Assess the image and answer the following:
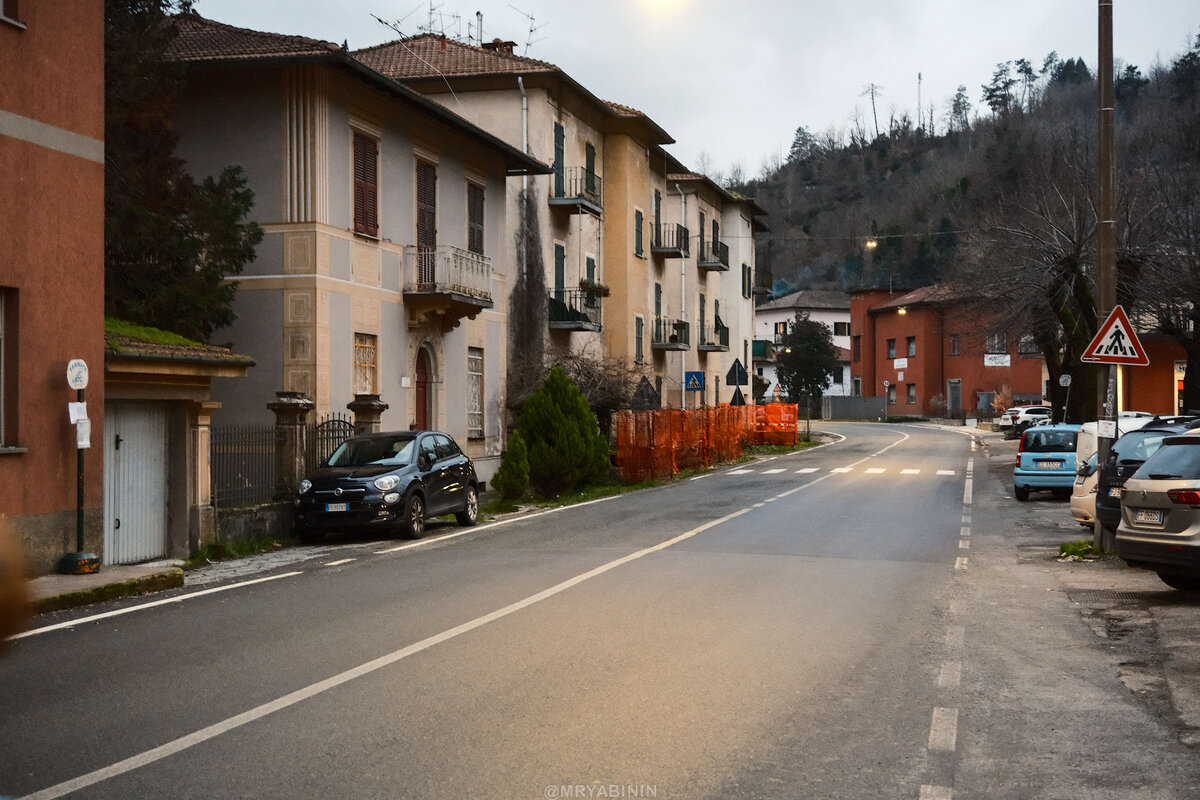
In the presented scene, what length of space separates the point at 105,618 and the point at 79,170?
5801 millimetres

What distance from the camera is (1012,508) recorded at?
921 inches

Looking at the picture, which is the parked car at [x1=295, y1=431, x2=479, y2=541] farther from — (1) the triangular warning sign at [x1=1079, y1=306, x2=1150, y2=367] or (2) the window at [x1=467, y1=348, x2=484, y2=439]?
(2) the window at [x1=467, y1=348, x2=484, y2=439]

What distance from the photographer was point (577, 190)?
126ft

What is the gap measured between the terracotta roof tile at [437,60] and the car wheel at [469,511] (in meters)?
18.0

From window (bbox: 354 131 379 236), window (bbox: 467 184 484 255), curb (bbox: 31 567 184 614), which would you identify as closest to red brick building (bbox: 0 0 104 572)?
curb (bbox: 31 567 184 614)

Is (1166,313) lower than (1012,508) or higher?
higher

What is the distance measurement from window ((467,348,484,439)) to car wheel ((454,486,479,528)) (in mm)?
9996

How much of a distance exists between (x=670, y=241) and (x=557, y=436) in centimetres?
2570

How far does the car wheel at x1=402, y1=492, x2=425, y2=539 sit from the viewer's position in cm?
1748

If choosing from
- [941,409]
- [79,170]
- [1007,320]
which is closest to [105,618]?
[79,170]

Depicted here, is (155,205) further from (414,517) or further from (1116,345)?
(1116,345)

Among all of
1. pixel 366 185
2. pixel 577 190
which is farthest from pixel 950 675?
pixel 577 190

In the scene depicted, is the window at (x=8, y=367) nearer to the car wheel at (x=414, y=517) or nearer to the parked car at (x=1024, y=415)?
the car wheel at (x=414, y=517)

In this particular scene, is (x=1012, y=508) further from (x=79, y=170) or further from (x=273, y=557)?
(x=79, y=170)
